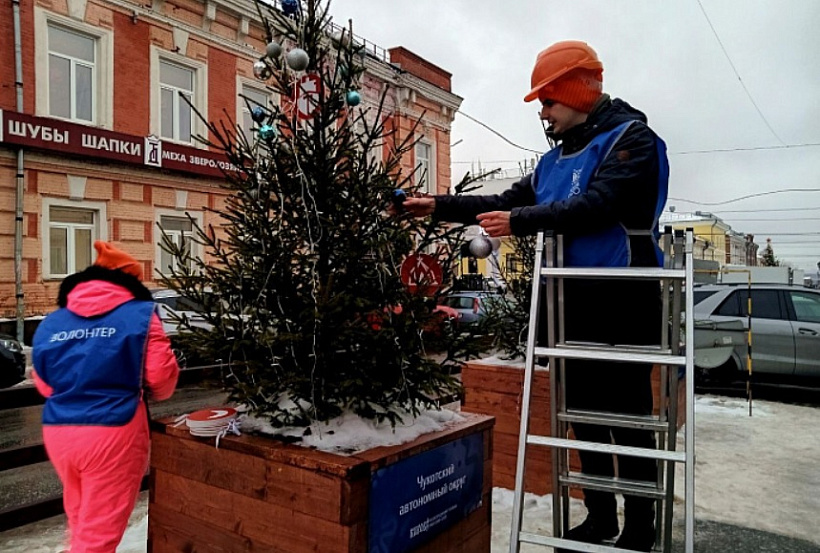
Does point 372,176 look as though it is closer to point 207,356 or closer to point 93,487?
point 207,356

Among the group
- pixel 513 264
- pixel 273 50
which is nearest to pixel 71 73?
pixel 513 264

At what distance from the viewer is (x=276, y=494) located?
225cm

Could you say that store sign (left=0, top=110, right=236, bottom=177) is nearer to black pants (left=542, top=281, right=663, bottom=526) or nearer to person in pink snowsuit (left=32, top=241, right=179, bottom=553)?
person in pink snowsuit (left=32, top=241, right=179, bottom=553)

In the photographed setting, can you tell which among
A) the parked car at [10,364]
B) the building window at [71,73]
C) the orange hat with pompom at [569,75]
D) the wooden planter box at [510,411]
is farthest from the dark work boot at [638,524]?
the building window at [71,73]

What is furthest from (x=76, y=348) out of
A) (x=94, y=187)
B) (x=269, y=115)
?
(x=94, y=187)

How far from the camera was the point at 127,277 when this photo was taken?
2861 millimetres

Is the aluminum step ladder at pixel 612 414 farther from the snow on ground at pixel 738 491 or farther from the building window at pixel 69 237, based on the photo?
the building window at pixel 69 237

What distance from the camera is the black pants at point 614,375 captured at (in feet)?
7.98

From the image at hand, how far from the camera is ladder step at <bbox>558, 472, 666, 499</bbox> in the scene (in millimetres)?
2254

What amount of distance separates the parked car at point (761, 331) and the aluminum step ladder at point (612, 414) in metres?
6.77

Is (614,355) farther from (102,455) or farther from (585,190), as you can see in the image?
(102,455)

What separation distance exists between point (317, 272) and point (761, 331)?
864cm

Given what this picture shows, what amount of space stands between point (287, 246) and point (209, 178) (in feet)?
47.8

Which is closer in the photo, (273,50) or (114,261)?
(273,50)
